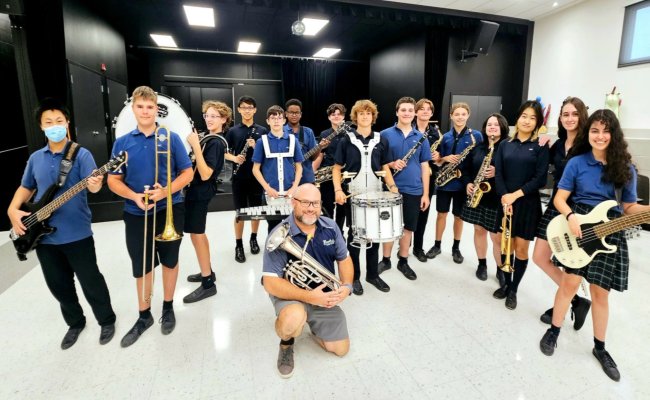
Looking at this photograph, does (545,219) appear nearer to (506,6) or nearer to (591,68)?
(591,68)

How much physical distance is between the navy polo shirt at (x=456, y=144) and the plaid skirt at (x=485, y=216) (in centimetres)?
37

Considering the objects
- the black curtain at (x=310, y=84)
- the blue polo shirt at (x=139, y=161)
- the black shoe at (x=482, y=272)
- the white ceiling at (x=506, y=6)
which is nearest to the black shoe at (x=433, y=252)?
the black shoe at (x=482, y=272)

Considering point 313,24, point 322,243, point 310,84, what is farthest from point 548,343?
point 310,84

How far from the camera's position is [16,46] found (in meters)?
4.64

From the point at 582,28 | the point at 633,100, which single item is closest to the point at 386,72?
the point at 582,28

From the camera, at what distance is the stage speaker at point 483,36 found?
22.3ft

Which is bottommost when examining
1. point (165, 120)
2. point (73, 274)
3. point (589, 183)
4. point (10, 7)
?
point (73, 274)

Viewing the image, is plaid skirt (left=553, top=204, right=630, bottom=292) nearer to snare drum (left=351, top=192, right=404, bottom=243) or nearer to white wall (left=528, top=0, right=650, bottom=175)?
snare drum (left=351, top=192, right=404, bottom=243)

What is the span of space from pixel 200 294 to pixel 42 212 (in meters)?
1.38

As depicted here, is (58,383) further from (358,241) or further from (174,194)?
(358,241)

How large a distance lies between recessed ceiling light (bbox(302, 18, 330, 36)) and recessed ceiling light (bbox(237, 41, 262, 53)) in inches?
74.5

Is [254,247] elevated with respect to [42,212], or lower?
lower

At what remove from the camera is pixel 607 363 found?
213 cm

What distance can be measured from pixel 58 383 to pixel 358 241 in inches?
83.6
